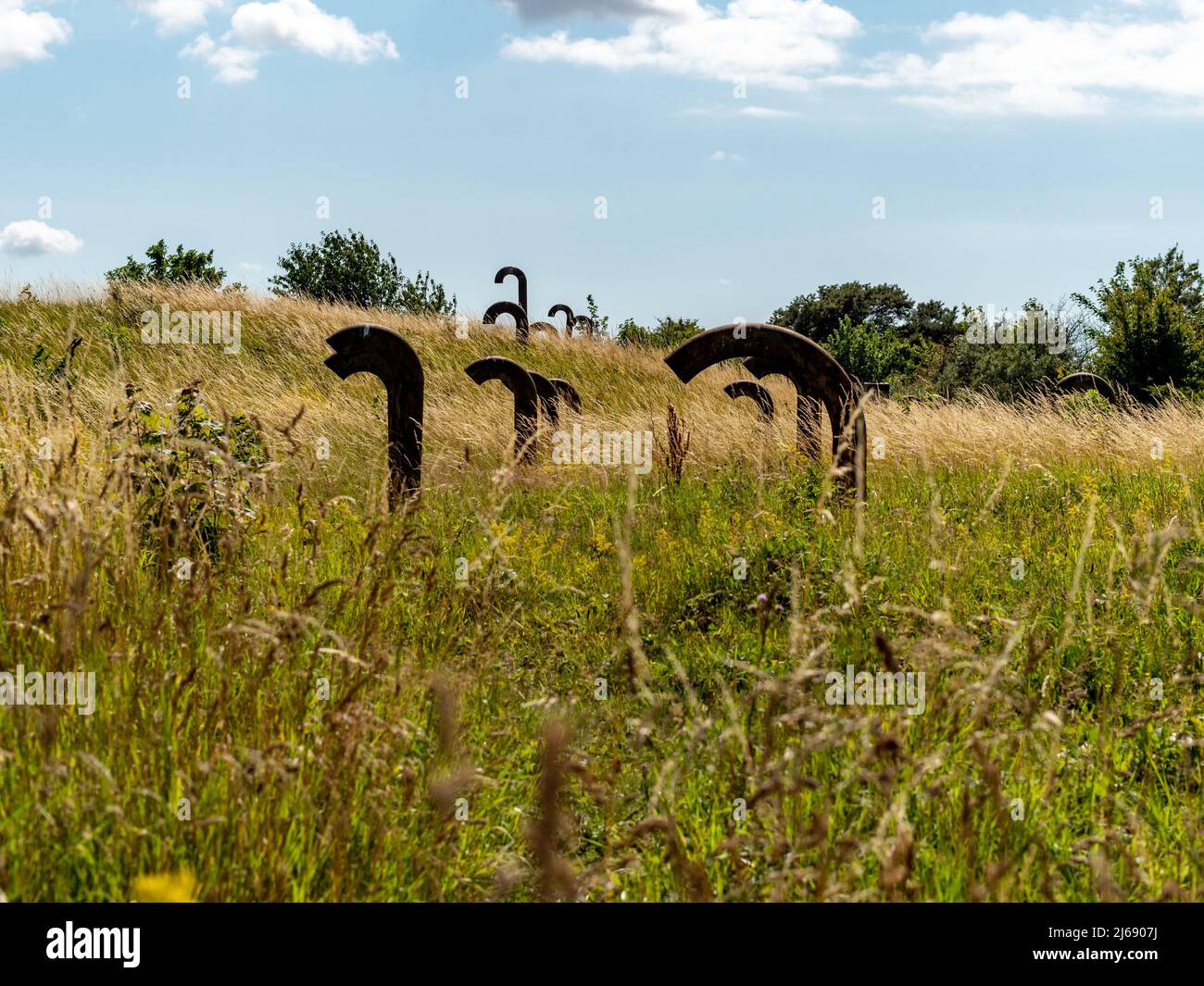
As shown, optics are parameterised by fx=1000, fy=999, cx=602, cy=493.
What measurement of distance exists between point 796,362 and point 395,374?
3.03 meters

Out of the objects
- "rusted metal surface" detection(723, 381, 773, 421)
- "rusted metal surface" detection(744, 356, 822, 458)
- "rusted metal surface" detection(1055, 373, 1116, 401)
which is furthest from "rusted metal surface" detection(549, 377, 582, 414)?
"rusted metal surface" detection(1055, 373, 1116, 401)

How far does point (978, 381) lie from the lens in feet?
85.1

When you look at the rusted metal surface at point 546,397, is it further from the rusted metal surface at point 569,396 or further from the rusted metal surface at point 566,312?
the rusted metal surface at point 566,312

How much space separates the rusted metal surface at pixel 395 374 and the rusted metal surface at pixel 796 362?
2.02 m

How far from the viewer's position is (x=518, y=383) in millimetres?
9477

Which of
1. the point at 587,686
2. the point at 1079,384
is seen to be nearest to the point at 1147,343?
the point at 1079,384

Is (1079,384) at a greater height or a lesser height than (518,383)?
greater

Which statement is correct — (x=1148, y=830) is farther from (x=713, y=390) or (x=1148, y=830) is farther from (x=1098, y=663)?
(x=713, y=390)

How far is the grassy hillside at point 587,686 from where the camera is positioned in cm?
240

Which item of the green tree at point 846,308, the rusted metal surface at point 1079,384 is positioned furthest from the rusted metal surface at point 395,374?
the green tree at point 846,308

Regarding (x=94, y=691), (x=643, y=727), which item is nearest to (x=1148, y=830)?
(x=643, y=727)

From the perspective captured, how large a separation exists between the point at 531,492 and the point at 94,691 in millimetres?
5280

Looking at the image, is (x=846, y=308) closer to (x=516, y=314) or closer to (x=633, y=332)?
(x=633, y=332)

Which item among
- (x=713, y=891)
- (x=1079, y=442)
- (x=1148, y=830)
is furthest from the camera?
(x=1079, y=442)
